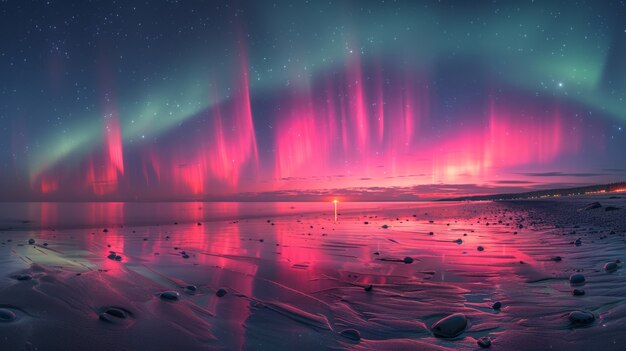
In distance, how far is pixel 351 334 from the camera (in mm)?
3748

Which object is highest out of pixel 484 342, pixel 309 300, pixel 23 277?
pixel 23 277

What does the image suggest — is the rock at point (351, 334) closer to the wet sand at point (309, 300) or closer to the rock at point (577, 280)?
the wet sand at point (309, 300)

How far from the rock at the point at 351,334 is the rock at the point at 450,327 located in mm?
861

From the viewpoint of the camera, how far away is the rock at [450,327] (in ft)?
12.3

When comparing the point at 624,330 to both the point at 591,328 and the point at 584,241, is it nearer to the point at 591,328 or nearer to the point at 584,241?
the point at 591,328

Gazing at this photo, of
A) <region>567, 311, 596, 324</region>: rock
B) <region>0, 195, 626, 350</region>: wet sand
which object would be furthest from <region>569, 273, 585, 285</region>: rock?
<region>567, 311, 596, 324</region>: rock

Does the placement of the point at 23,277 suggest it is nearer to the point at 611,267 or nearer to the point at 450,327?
the point at 450,327

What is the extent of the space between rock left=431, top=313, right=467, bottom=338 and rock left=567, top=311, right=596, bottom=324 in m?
1.21

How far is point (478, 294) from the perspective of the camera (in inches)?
211

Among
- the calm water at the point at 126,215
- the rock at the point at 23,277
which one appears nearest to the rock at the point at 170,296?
the rock at the point at 23,277

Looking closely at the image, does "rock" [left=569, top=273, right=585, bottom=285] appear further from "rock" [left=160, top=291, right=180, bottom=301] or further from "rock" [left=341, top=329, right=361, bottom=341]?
"rock" [left=160, top=291, right=180, bottom=301]

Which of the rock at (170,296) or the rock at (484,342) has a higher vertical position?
the rock at (170,296)

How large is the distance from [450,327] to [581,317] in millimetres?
1481

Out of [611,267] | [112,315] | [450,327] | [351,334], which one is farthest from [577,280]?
[112,315]
